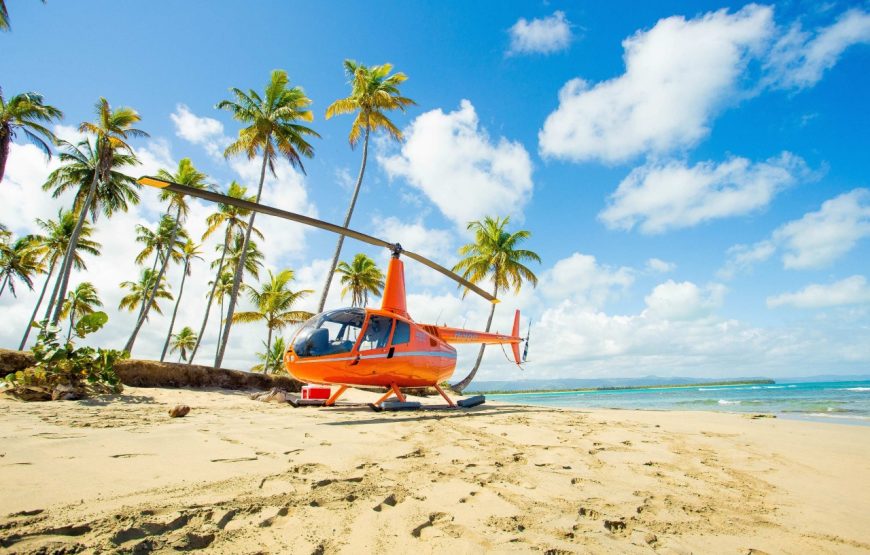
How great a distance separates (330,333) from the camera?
319 inches

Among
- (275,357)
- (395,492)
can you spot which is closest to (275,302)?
(275,357)

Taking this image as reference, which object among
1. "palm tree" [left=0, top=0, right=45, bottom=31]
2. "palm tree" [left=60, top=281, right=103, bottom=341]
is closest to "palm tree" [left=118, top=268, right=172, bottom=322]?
"palm tree" [left=60, top=281, right=103, bottom=341]

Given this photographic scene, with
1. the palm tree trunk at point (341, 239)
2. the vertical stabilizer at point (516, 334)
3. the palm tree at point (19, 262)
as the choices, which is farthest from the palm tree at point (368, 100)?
the palm tree at point (19, 262)

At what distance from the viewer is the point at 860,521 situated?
2939mm

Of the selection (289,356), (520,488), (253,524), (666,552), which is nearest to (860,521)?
(666,552)

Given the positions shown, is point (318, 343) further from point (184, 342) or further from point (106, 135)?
point (184, 342)

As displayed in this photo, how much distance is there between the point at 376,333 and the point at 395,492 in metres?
5.72

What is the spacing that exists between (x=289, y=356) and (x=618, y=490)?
6414mm

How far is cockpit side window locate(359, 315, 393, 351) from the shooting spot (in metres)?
8.30

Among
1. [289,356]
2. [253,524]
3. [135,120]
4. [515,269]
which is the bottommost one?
[253,524]

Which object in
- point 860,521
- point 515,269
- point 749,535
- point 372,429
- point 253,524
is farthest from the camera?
point 515,269

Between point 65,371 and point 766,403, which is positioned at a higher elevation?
point 65,371

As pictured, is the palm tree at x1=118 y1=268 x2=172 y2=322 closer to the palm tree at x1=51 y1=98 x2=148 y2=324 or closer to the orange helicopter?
the palm tree at x1=51 y1=98 x2=148 y2=324

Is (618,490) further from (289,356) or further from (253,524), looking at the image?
(289,356)
